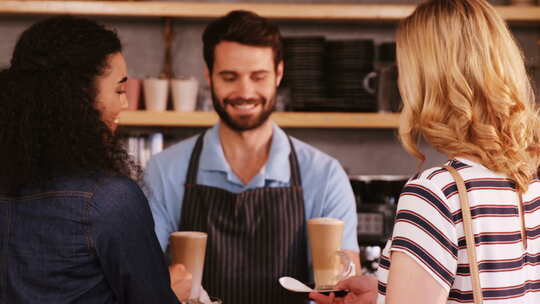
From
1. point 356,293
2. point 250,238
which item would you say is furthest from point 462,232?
point 250,238

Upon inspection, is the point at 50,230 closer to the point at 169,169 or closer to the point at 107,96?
the point at 107,96

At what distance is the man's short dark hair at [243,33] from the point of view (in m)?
2.01

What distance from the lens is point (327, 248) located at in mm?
1593

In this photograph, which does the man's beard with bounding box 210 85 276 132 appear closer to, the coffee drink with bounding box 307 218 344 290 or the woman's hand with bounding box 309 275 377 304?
the coffee drink with bounding box 307 218 344 290

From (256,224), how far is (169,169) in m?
0.32

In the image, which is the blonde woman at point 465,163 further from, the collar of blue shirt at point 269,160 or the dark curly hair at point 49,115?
the collar of blue shirt at point 269,160

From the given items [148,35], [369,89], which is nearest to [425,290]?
[369,89]

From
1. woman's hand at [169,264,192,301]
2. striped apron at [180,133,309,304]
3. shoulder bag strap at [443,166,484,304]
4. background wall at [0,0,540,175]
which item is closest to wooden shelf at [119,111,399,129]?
background wall at [0,0,540,175]

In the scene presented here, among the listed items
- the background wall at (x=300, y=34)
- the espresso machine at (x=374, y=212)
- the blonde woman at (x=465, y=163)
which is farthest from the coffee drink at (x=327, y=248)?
the background wall at (x=300, y=34)

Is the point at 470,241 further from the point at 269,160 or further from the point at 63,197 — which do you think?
the point at 269,160

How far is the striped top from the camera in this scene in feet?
2.92

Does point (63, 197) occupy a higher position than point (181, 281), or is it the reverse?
point (63, 197)

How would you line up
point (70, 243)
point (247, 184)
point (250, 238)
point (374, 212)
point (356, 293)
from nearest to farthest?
point (70, 243)
point (356, 293)
point (250, 238)
point (247, 184)
point (374, 212)

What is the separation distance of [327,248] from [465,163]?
2.30 ft
